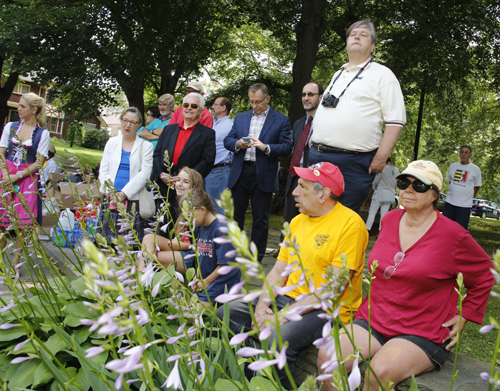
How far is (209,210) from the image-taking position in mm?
3664

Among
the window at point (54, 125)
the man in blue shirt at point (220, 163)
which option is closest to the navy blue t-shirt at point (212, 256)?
the man in blue shirt at point (220, 163)

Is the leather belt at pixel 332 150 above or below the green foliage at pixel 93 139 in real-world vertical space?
above

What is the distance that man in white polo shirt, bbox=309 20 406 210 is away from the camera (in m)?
3.59

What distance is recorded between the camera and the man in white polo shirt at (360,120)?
3.59 metres

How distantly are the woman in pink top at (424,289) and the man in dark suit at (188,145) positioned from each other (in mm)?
3004

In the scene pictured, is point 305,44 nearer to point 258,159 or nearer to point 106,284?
point 258,159

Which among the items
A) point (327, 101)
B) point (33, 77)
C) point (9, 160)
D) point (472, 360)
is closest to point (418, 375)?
point (472, 360)

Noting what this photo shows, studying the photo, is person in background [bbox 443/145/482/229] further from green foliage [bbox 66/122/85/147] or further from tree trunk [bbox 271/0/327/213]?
A: green foliage [bbox 66/122/85/147]

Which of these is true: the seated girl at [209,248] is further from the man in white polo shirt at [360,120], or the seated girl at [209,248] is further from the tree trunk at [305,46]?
the tree trunk at [305,46]

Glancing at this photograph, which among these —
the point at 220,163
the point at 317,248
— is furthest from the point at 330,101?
the point at 220,163

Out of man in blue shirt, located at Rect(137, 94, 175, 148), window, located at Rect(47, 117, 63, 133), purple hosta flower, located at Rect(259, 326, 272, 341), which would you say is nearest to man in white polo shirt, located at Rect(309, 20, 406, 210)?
purple hosta flower, located at Rect(259, 326, 272, 341)

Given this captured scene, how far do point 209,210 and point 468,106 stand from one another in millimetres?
16935

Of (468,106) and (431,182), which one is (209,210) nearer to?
(431,182)

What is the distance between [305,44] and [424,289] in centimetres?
1089
